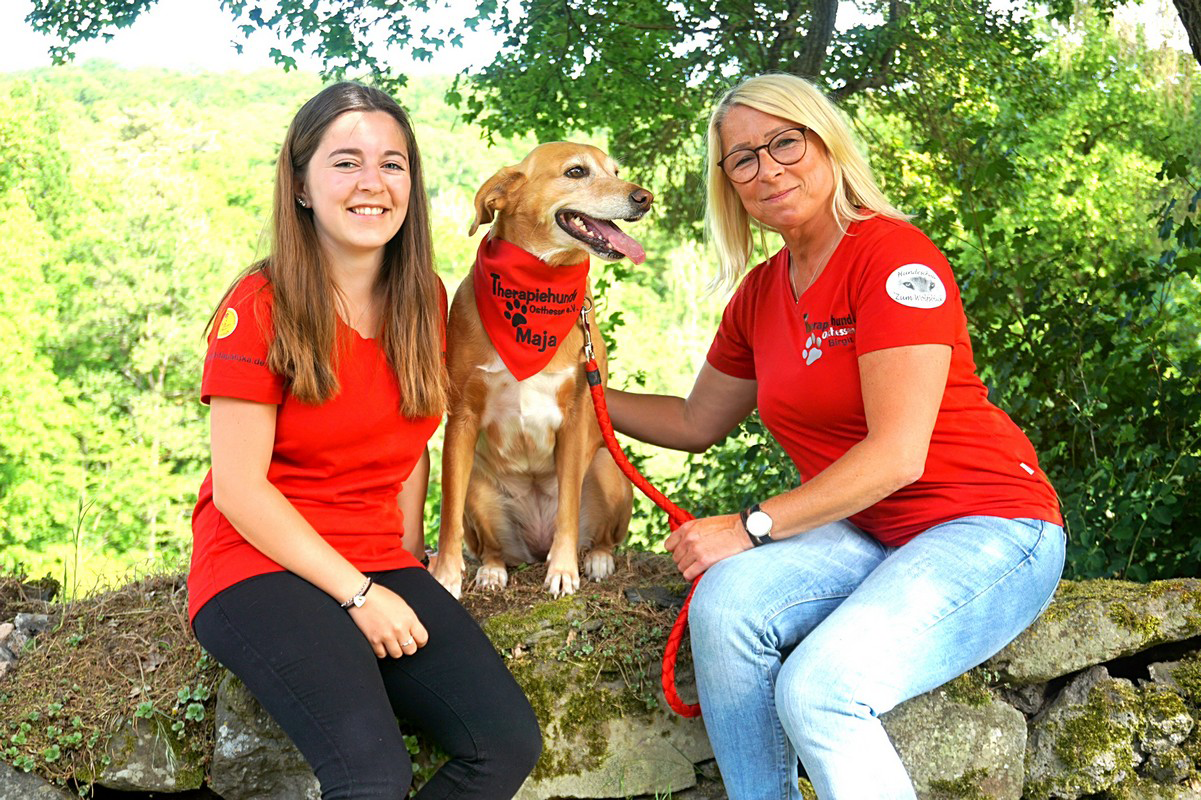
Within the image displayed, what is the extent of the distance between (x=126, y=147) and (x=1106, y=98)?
18.9 metres

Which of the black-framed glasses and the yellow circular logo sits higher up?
the black-framed glasses

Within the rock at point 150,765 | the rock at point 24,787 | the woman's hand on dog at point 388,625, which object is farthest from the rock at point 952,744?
the rock at point 24,787

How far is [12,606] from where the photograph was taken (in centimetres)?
371

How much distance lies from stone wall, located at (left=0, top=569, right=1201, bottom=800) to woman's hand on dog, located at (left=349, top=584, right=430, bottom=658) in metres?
0.45

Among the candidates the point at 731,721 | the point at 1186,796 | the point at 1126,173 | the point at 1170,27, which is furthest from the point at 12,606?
the point at 1126,173

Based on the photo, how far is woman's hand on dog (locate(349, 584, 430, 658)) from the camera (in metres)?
2.46

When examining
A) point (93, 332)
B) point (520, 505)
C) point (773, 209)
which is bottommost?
point (93, 332)

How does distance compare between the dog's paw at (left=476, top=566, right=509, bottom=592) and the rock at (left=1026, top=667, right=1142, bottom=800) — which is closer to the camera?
the rock at (left=1026, top=667, right=1142, bottom=800)

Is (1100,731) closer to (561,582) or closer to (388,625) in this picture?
(561,582)

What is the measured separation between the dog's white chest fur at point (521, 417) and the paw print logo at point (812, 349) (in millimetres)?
933

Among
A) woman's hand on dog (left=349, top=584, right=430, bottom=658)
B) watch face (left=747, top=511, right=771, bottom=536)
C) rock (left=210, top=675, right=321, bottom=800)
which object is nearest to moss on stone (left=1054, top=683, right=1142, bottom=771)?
watch face (left=747, top=511, right=771, bottom=536)

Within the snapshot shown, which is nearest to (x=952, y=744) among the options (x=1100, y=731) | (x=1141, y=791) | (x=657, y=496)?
(x=1100, y=731)

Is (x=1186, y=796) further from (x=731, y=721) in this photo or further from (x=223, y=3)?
(x=223, y=3)

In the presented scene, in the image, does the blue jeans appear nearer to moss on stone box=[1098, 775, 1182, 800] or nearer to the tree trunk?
moss on stone box=[1098, 775, 1182, 800]
